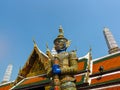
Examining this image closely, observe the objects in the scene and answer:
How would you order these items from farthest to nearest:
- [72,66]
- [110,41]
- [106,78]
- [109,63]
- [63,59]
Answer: [110,41] → [109,63] → [106,78] → [63,59] → [72,66]

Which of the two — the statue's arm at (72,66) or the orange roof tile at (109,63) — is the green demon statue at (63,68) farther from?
the orange roof tile at (109,63)

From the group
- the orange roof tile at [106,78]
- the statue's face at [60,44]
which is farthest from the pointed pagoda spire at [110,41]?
the statue's face at [60,44]

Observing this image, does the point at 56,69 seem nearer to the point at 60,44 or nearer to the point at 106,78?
the point at 60,44

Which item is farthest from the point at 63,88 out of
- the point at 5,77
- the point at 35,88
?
the point at 5,77

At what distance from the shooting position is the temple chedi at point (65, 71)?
5.68 metres

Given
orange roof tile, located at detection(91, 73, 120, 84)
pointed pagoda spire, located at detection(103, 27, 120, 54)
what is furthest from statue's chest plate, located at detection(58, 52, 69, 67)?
pointed pagoda spire, located at detection(103, 27, 120, 54)

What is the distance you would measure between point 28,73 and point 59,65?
9.57 meters

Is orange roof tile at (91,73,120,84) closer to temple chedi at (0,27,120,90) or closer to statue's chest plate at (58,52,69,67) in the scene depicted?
temple chedi at (0,27,120,90)

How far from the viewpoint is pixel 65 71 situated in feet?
18.6

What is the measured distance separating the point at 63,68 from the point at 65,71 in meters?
0.10

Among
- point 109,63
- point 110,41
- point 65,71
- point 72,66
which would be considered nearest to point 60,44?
point 72,66

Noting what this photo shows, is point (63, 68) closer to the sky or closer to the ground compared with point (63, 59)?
closer to the ground

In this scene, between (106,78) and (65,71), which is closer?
(65,71)

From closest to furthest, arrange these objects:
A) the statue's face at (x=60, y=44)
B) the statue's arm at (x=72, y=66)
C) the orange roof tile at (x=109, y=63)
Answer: the statue's arm at (x=72, y=66), the statue's face at (x=60, y=44), the orange roof tile at (x=109, y=63)
